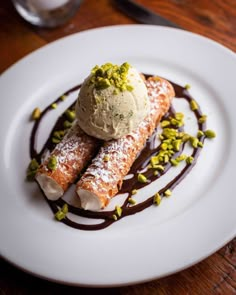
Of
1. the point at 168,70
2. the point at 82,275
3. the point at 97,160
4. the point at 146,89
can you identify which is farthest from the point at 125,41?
the point at 82,275

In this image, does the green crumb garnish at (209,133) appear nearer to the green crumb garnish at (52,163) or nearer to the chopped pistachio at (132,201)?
the chopped pistachio at (132,201)

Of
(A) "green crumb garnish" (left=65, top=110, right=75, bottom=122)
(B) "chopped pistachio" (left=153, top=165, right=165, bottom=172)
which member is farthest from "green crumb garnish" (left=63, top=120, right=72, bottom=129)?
(B) "chopped pistachio" (left=153, top=165, right=165, bottom=172)

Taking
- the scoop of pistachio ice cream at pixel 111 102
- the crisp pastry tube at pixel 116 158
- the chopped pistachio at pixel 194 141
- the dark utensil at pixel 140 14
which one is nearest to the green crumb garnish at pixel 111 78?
the scoop of pistachio ice cream at pixel 111 102

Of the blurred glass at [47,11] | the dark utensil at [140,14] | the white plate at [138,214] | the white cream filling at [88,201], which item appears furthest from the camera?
the blurred glass at [47,11]

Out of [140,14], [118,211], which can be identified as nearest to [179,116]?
[118,211]

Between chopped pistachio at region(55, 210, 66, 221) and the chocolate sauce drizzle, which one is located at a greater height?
the chocolate sauce drizzle

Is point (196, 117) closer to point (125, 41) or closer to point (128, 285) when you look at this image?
point (125, 41)

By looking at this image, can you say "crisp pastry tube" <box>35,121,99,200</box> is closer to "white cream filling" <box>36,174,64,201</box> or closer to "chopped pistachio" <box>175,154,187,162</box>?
"white cream filling" <box>36,174,64,201</box>
